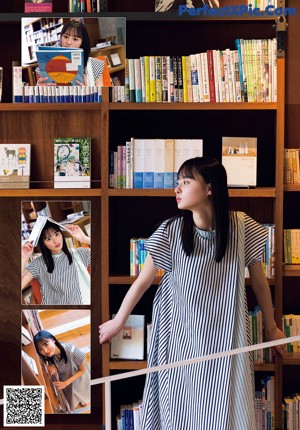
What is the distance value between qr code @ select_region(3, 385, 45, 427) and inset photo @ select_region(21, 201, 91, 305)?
5.03ft

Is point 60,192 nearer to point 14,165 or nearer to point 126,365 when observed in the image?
point 14,165

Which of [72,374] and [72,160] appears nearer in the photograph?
[72,160]

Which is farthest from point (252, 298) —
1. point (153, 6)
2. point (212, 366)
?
point (153, 6)

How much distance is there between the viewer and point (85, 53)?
11.6 ft

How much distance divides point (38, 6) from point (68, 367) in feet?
5.79

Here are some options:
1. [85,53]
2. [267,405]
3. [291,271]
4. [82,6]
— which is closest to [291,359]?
[267,405]

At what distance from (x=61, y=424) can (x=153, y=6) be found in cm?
216

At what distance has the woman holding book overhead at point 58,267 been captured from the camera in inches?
142

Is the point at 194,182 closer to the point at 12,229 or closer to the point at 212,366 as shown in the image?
the point at 212,366

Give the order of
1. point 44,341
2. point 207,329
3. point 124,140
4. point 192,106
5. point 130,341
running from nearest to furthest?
point 207,329 → point 192,106 → point 130,341 → point 44,341 → point 124,140

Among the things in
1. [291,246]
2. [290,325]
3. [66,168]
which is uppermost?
[66,168]

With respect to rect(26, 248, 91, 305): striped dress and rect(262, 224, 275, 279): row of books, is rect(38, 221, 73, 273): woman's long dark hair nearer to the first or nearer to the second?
rect(26, 248, 91, 305): striped dress

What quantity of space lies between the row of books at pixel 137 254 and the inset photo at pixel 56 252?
23cm

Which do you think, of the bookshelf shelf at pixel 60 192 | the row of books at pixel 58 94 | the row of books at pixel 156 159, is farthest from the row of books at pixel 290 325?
the row of books at pixel 58 94
